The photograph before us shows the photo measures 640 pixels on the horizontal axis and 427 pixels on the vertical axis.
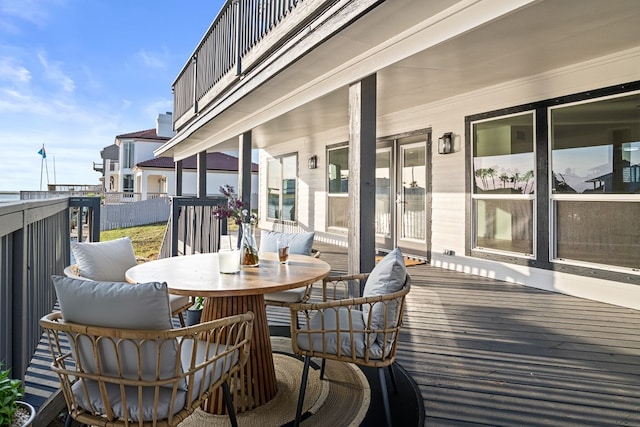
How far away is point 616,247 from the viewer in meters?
3.92

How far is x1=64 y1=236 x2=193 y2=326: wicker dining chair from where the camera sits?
2596 mm

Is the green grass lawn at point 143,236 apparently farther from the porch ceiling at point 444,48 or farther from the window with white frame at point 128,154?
the window with white frame at point 128,154

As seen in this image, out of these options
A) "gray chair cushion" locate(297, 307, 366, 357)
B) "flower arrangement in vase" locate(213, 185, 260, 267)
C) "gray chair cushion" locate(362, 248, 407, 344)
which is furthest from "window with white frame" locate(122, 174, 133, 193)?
"gray chair cushion" locate(362, 248, 407, 344)

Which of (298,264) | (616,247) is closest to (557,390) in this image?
(298,264)

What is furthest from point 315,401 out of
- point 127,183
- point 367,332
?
point 127,183

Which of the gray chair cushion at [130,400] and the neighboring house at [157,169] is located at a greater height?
the neighboring house at [157,169]

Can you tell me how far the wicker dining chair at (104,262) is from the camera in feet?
8.52

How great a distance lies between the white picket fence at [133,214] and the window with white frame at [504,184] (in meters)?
12.8

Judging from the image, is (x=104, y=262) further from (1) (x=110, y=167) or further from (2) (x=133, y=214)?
(1) (x=110, y=167)

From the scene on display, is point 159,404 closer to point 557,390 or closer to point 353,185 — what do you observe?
point 557,390

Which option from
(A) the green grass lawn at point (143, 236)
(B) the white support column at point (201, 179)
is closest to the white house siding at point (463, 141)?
(B) the white support column at point (201, 179)

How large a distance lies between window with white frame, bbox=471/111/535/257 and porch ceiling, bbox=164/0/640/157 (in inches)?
23.9

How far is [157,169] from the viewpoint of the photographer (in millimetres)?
21062

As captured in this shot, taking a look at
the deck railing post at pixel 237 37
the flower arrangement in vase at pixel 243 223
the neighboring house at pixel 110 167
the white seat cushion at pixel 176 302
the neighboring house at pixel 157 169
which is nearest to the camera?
the flower arrangement in vase at pixel 243 223
